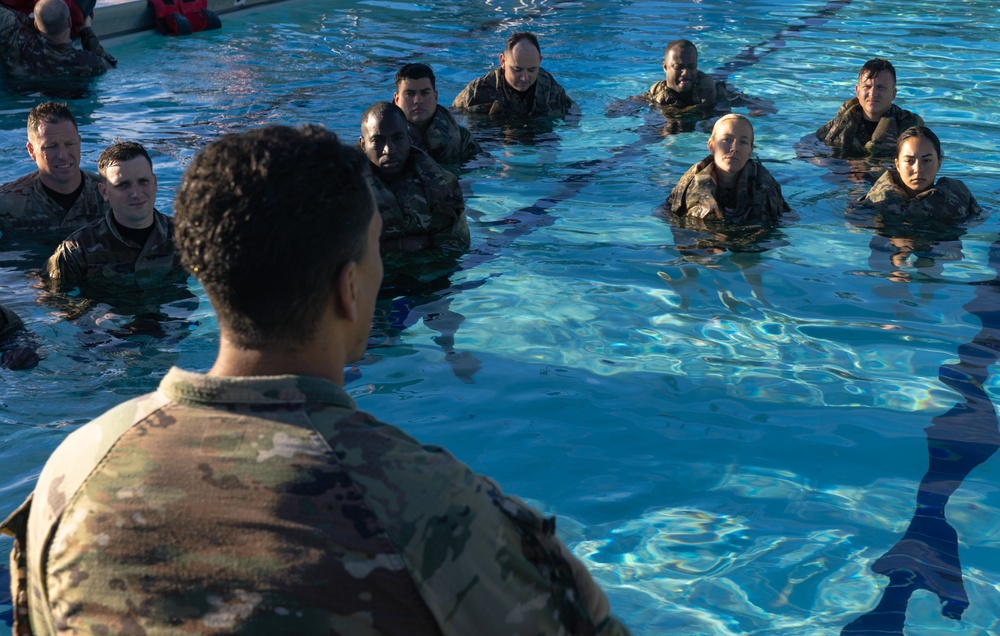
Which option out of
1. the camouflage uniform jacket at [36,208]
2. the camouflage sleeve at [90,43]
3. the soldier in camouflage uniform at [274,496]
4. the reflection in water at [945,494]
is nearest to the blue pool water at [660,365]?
the reflection in water at [945,494]

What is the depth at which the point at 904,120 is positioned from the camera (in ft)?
32.2

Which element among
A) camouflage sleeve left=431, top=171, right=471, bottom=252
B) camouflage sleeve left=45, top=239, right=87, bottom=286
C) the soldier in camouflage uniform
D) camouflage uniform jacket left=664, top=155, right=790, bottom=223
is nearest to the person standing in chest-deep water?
camouflage uniform jacket left=664, top=155, right=790, bottom=223

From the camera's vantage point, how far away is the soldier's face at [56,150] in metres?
7.17

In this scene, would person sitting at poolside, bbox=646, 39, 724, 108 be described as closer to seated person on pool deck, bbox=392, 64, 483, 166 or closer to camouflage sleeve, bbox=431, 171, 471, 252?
seated person on pool deck, bbox=392, 64, 483, 166

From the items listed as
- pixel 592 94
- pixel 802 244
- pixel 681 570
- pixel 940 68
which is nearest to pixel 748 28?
pixel 940 68

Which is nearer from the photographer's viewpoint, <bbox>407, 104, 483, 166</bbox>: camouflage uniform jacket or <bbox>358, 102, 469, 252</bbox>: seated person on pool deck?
<bbox>358, 102, 469, 252</bbox>: seated person on pool deck

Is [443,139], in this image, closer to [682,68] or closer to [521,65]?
[521,65]

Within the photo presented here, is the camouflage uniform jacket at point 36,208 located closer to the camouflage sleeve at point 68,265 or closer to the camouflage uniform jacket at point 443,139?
the camouflage sleeve at point 68,265

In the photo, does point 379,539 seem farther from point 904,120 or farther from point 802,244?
point 904,120

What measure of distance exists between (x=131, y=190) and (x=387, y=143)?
1617 mm

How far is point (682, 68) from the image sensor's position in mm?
11164

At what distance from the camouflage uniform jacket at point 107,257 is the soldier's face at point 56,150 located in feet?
3.66

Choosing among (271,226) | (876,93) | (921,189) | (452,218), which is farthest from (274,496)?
(876,93)

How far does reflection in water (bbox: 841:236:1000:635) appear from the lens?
12.7 feet
